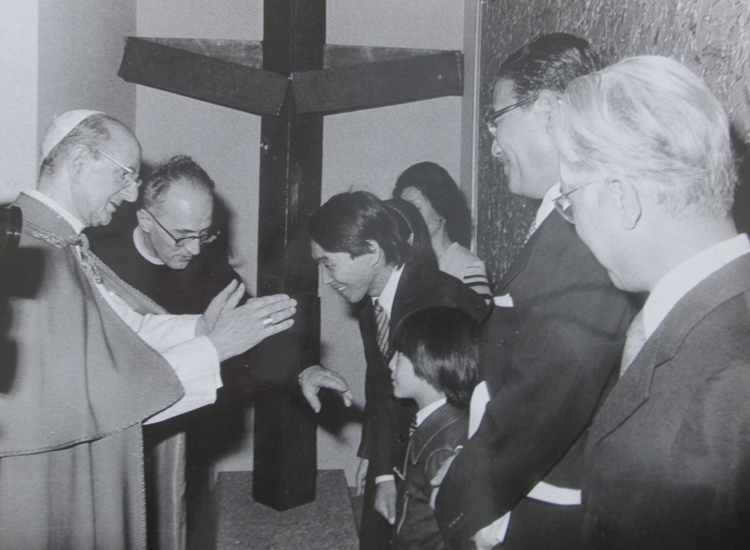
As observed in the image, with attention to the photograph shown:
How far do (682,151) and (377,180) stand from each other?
57.3 inches

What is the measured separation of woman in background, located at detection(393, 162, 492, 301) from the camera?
1.85 metres

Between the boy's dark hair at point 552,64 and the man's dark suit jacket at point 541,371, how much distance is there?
200 millimetres

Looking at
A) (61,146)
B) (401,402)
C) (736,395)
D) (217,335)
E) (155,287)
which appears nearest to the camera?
(736,395)

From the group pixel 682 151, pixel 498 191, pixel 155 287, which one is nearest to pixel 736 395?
pixel 682 151

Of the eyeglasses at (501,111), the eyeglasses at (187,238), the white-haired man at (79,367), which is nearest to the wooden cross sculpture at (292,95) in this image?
the eyeglasses at (187,238)

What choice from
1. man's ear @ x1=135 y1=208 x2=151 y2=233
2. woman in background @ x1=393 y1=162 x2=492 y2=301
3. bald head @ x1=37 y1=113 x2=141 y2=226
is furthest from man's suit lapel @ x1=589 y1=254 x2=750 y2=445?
man's ear @ x1=135 y1=208 x2=151 y2=233

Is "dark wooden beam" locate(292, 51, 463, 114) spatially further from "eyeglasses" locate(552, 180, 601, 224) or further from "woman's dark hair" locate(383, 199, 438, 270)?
"eyeglasses" locate(552, 180, 601, 224)

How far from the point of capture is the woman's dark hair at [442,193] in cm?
186

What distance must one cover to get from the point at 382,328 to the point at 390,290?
0.11m

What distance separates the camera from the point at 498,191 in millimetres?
1929

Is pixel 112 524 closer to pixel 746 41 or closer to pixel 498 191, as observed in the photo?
pixel 746 41

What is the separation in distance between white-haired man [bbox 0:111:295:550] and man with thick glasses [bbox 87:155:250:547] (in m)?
0.26

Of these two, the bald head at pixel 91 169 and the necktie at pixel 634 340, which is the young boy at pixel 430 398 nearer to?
the necktie at pixel 634 340

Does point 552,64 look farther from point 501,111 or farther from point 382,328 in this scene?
point 382,328
